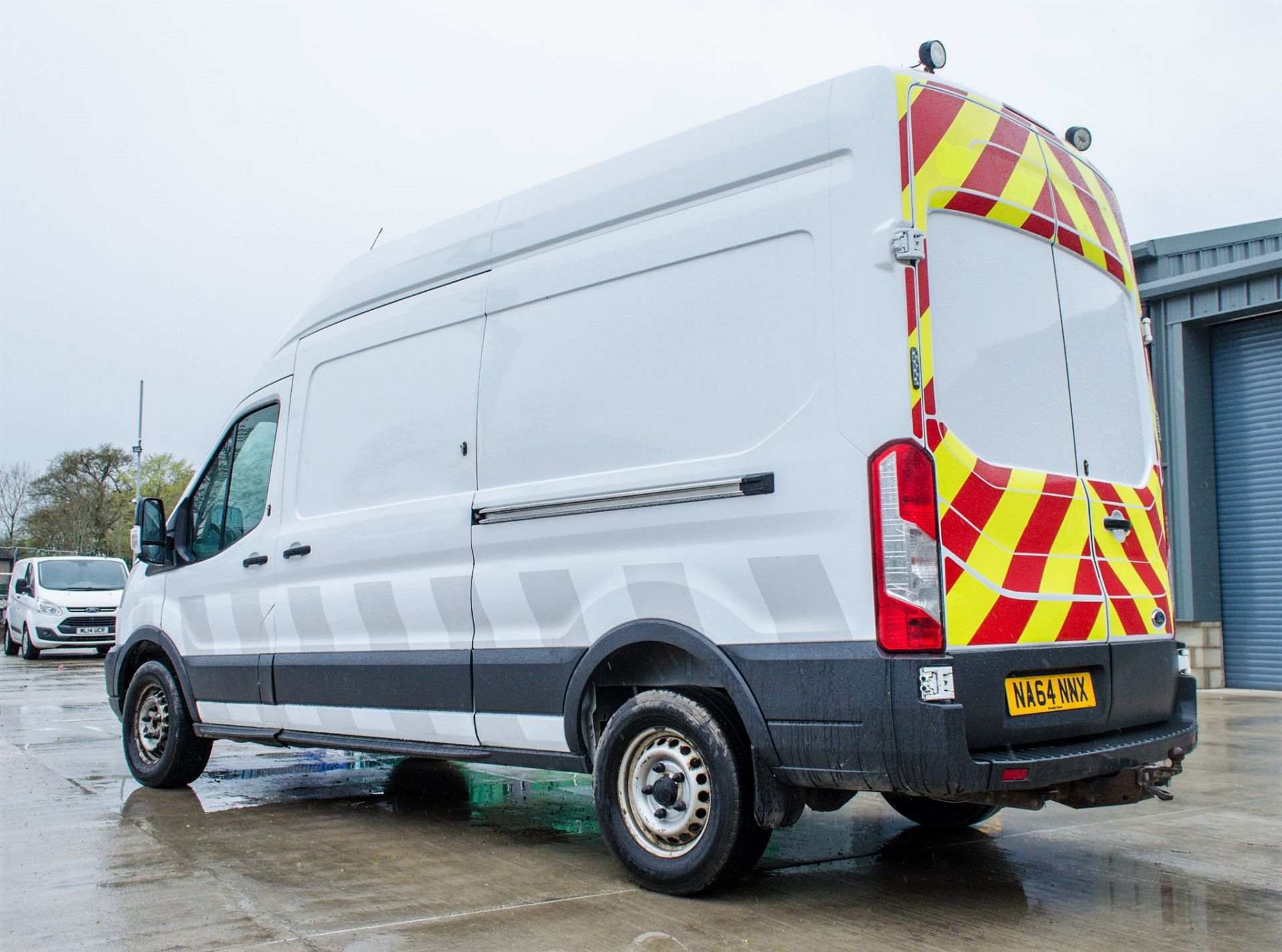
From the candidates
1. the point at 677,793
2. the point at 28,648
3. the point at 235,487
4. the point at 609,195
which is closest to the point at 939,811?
the point at 677,793

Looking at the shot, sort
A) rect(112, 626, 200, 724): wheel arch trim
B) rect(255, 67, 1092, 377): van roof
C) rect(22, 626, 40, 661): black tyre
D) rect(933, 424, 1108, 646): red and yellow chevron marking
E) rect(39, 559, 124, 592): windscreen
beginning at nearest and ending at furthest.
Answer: rect(933, 424, 1108, 646): red and yellow chevron marking → rect(255, 67, 1092, 377): van roof → rect(112, 626, 200, 724): wheel arch trim → rect(22, 626, 40, 661): black tyre → rect(39, 559, 124, 592): windscreen

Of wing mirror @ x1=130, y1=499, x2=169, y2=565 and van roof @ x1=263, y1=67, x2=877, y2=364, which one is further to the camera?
wing mirror @ x1=130, y1=499, x2=169, y2=565

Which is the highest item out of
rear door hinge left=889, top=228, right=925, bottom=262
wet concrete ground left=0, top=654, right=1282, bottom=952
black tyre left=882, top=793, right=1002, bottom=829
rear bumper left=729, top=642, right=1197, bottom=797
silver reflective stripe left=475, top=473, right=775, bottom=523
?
rear door hinge left=889, top=228, right=925, bottom=262

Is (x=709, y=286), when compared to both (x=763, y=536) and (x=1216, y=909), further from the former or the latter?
(x=1216, y=909)

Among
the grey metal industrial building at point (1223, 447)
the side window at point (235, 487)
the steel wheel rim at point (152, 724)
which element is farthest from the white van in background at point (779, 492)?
the grey metal industrial building at point (1223, 447)

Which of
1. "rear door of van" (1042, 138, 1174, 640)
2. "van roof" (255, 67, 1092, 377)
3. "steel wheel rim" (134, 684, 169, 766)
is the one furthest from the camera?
"steel wheel rim" (134, 684, 169, 766)

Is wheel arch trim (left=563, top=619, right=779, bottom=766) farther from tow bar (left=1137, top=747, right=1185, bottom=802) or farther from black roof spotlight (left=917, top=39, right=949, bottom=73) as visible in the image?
black roof spotlight (left=917, top=39, right=949, bottom=73)

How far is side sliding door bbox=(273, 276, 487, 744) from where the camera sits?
17.0 ft

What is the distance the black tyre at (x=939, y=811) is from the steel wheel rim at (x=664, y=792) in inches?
55.6

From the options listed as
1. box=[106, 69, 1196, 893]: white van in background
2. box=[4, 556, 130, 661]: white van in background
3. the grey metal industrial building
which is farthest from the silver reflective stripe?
box=[4, 556, 130, 661]: white van in background

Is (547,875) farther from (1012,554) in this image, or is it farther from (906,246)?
(906,246)

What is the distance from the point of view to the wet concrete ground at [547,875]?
3773 mm

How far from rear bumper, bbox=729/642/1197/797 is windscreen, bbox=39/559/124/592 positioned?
1934 centimetres

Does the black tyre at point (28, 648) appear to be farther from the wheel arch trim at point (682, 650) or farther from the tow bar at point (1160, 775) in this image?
the tow bar at point (1160, 775)
